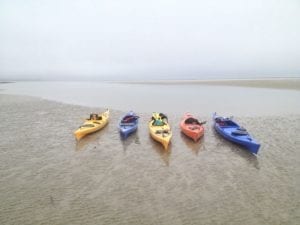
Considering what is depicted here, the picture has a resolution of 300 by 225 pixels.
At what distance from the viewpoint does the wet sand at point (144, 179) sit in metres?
7.61

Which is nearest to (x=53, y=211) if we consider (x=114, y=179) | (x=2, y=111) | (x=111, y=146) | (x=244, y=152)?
(x=114, y=179)

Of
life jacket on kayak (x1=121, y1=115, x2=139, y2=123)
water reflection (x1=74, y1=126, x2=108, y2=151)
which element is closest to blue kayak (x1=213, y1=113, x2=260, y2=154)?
life jacket on kayak (x1=121, y1=115, x2=139, y2=123)

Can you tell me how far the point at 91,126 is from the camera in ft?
53.0

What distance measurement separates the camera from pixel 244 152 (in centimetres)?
1285

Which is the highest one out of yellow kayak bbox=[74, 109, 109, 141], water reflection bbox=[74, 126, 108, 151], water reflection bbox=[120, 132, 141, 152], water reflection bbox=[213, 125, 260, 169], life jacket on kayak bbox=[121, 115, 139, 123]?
life jacket on kayak bbox=[121, 115, 139, 123]

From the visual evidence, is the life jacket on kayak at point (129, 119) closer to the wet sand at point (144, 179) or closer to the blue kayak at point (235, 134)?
the wet sand at point (144, 179)

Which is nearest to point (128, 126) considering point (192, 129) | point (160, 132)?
point (160, 132)

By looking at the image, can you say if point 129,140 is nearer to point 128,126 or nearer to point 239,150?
point 128,126

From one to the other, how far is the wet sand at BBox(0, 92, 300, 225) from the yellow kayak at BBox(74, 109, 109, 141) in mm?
393

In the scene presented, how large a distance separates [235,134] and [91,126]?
8.61m

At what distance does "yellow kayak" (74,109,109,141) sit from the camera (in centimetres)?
1483

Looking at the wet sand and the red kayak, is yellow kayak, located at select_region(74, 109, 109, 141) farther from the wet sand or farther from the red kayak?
the red kayak

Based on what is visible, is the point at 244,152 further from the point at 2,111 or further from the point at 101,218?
the point at 2,111

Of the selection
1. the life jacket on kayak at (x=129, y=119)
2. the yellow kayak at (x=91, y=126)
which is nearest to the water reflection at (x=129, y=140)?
the life jacket on kayak at (x=129, y=119)
